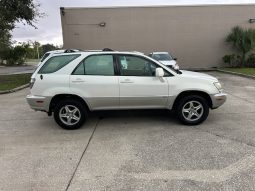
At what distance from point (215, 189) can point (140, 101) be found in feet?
9.51

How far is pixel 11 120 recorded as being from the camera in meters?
7.17

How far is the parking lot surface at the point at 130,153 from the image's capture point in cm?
374

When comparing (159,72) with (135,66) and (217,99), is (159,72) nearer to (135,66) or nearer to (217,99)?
(135,66)

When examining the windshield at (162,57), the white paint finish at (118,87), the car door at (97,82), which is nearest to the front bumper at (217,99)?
the white paint finish at (118,87)

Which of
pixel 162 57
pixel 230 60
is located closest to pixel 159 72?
pixel 162 57

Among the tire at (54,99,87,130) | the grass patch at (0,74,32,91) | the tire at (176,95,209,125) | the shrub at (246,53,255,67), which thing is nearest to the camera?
the tire at (54,99,87,130)

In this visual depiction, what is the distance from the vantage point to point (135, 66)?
6098 millimetres

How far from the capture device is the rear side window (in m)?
6.04

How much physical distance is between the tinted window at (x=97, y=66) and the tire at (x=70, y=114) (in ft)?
2.20

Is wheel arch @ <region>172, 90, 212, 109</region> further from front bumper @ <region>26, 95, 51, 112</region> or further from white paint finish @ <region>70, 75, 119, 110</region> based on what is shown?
front bumper @ <region>26, 95, 51, 112</region>

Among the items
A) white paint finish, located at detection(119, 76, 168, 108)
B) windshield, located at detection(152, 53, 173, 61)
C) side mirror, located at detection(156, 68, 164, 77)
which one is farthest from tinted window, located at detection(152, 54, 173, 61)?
side mirror, located at detection(156, 68, 164, 77)

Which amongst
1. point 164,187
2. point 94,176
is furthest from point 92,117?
point 164,187

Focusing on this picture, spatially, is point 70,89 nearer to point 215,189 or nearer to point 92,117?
point 92,117

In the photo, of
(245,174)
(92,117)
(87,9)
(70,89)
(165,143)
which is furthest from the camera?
(87,9)
